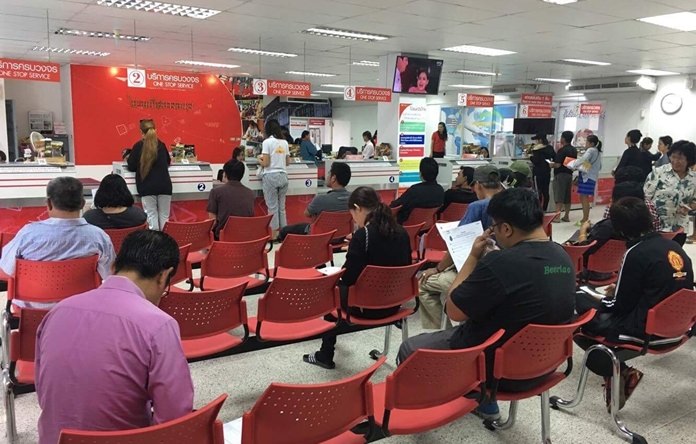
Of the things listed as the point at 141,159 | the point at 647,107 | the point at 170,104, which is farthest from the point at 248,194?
the point at 647,107

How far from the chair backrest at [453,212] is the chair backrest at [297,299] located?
288 centimetres

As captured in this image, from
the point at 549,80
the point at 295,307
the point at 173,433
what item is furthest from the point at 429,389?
the point at 549,80

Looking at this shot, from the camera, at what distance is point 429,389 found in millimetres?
1949

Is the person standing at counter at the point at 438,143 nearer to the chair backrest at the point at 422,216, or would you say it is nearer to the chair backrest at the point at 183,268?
the chair backrest at the point at 422,216

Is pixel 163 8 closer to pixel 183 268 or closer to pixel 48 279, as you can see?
pixel 183 268

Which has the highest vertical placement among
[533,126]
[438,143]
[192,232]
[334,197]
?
[533,126]

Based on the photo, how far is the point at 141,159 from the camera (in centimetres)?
658

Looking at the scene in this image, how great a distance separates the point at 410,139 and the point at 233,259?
6.95 m

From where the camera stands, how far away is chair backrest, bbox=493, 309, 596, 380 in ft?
6.96

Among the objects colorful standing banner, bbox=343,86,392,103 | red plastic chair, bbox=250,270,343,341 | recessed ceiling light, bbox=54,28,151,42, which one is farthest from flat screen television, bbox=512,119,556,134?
red plastic chair, bbox=250,270,343,341

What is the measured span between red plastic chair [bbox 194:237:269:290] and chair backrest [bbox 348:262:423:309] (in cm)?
99

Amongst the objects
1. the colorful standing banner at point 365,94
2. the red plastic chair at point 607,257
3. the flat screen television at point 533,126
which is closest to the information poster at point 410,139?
the colorful standing banner at point 365,94

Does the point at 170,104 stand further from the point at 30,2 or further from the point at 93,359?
the point at 93,359

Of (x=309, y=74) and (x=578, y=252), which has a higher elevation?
(x=309, y=74)
